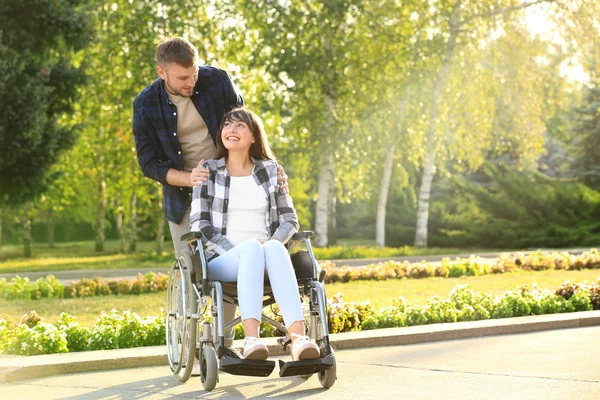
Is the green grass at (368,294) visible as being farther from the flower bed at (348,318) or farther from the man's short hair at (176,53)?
the man's short hair at (176,53)

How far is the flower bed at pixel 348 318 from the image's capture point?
279 inches

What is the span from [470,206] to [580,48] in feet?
20.4

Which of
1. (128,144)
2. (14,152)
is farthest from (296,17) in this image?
(14,152)

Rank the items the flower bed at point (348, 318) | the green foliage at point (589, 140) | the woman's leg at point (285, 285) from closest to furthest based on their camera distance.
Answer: the woman's leg at point (285, 285), the flower bed at point (348, 318), the green foliage at point (589, 140)

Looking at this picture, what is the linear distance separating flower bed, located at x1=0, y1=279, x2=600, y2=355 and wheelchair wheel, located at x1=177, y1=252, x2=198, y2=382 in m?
0.72

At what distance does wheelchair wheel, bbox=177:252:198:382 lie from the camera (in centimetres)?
→ 558

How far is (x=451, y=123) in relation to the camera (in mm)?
26125

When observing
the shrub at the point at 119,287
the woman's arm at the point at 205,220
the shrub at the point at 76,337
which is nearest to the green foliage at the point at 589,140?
the shrub at the point at 119,287

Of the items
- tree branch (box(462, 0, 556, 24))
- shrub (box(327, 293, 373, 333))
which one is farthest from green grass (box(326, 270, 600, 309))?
tree branch (box(462, 0, 556, 24))

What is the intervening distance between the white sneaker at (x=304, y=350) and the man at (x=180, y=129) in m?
0.97

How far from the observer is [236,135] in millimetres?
5809

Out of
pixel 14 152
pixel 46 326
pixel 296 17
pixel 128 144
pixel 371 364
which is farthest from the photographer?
pixel 128 144

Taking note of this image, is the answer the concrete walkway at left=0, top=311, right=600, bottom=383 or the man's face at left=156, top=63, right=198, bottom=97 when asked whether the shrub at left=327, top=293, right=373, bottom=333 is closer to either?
the concrete walkway at left=0, top=311, right=600, bottom=383

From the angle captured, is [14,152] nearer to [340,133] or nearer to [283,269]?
[340,133]
